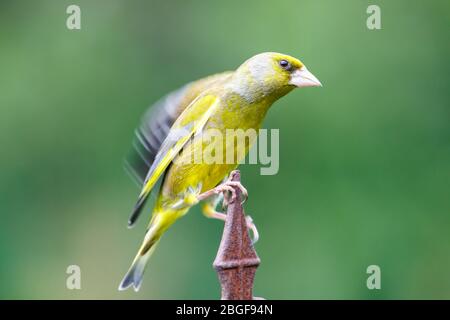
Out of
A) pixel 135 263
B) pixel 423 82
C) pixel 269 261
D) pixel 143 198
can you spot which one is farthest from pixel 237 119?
pixel 423 82

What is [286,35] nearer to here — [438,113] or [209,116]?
[438,113]

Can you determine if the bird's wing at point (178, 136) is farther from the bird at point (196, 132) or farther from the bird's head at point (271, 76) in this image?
the bird's head at point (271, 76)

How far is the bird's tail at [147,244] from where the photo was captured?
3271 mm

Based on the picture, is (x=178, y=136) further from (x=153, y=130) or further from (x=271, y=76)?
(x=271, y=76)

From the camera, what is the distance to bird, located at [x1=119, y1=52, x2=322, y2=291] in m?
3.17

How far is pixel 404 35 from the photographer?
508cm

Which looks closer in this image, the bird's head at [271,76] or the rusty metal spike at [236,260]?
the rusty metal spike at [236,260]

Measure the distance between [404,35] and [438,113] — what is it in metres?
0.58

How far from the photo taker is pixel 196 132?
10.5 feet

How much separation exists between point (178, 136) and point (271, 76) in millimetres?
467

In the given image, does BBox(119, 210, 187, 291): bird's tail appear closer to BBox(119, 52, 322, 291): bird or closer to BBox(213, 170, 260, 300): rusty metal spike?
BBox(119, 52, 322, 291): bird

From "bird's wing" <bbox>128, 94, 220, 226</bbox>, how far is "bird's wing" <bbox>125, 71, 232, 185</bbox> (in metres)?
0.05

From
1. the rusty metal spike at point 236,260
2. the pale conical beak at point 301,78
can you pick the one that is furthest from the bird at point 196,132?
the rusty metal spike at point 236,260

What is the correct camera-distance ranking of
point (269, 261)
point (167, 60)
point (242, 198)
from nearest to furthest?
point (242, 198) → point (269, 261) → point (167, 60)
